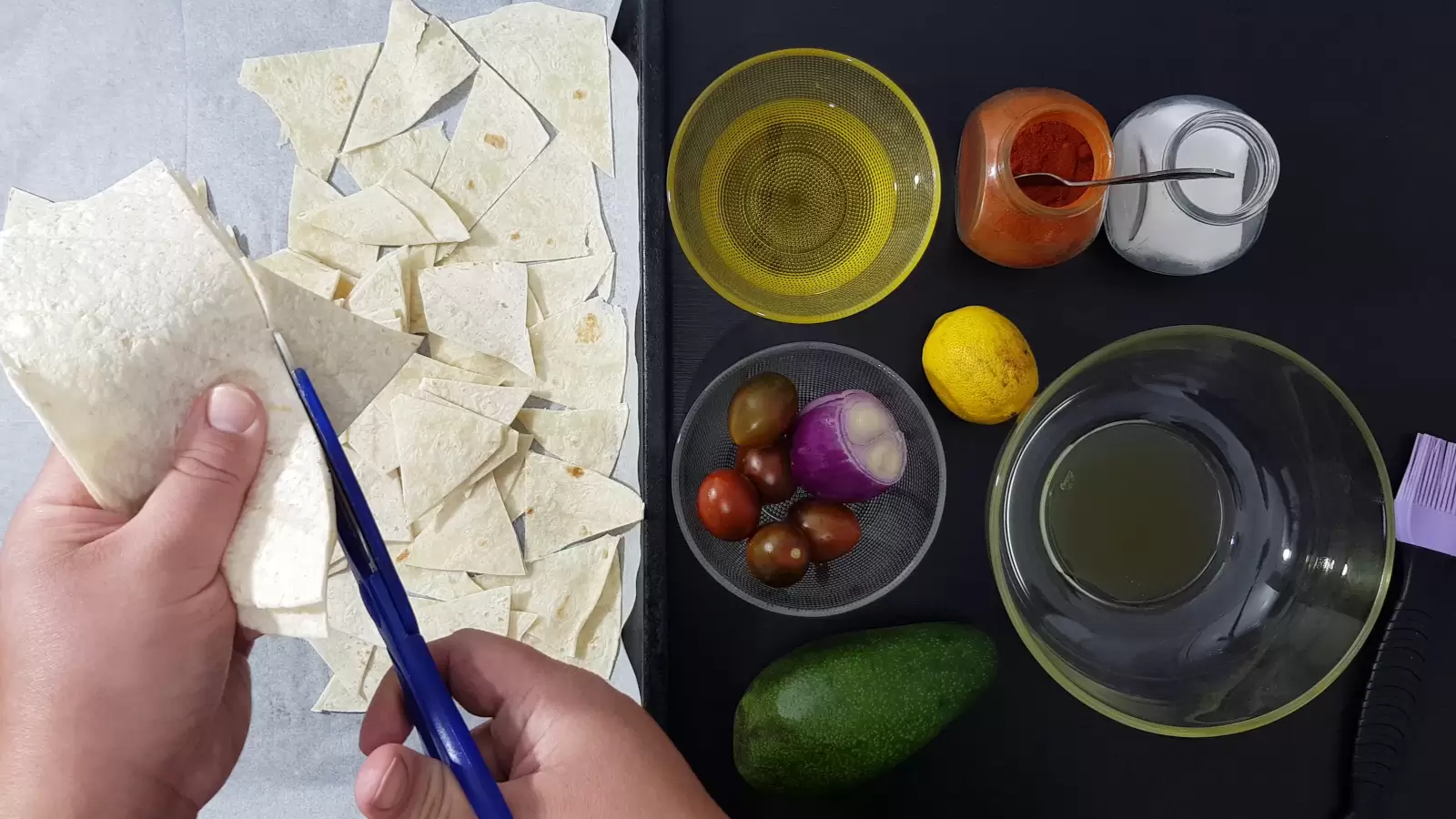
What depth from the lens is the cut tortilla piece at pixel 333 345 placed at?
1.86ft

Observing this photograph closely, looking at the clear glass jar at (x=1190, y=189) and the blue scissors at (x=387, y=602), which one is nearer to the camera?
the blue scissors at (x=387, y=602)

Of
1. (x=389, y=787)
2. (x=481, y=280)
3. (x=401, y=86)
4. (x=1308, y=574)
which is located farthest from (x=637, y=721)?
(x=401, y=86)

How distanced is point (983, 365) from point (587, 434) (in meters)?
0.43

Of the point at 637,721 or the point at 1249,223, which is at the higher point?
the point at 1249,223

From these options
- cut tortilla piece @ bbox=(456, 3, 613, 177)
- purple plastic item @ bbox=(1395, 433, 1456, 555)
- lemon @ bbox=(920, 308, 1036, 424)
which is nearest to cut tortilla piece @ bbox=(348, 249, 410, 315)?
cut tortilla piece @ bbox=(456, 3, 613, 177)

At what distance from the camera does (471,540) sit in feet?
3.11

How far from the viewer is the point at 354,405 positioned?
604 millimetres

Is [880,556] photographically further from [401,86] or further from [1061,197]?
[401,86]

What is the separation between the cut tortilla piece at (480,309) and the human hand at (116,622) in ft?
1.32

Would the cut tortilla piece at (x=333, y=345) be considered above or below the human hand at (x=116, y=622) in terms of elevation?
above

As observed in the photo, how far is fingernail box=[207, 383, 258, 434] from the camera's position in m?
0.54

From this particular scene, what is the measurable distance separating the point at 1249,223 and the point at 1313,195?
0.53 ft

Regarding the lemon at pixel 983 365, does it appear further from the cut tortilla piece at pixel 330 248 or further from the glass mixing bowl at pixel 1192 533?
the cut tortilla piece at pixel 330 248

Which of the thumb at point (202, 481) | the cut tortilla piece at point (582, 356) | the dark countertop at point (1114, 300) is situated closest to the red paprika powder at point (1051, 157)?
the dark countertop at point (1114, 300)
